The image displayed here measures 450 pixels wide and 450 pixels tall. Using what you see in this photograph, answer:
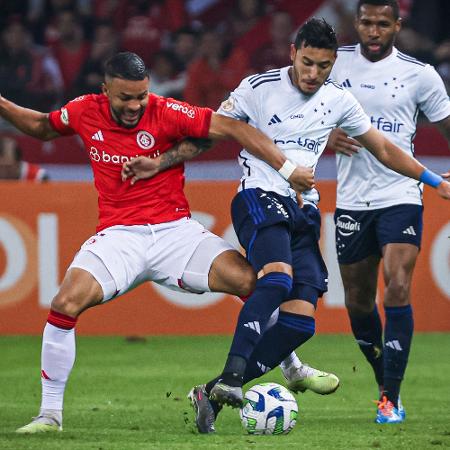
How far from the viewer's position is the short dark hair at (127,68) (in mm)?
6664

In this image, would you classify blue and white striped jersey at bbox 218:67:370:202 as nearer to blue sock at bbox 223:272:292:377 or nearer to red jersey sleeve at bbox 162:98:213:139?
red jersey sleeve at bbox 162:98:213:139

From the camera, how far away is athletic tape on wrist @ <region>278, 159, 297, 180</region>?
6621 millimetres

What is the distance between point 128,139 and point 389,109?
1.67 m

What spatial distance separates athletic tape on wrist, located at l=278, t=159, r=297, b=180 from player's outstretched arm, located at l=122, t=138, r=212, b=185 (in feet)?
1.90

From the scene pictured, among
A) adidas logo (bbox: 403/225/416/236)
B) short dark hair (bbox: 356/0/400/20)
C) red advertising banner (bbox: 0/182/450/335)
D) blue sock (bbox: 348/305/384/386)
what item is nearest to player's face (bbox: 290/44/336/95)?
short dark hair (bbox: 356/0/400/20)

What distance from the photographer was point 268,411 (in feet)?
20.9

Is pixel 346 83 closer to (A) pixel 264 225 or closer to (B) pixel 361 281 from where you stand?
(B) pixel 361 281

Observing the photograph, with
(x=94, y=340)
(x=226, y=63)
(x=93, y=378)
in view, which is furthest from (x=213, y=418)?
(x=226, y=63)

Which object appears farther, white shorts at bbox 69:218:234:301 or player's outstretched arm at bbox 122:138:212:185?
player's outstretched arm at bbox 122:138:212:185

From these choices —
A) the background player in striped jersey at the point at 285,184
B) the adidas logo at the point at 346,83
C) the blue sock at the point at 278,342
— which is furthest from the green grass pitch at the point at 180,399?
the adidas logo at the point at 346,83

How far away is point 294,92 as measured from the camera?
22.5ft

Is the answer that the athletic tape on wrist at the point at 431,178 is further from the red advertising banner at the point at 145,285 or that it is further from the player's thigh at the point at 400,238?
the red advertising banner at the point at 145,285

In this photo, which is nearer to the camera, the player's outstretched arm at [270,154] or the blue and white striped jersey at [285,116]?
the player's outstretched arm at [270,154]

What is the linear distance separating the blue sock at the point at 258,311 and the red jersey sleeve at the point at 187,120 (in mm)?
974
